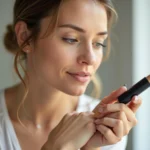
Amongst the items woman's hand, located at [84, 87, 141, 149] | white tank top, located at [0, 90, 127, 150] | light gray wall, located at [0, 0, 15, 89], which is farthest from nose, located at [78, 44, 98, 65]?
light gray wall, located at [0, 0, 15, 89]

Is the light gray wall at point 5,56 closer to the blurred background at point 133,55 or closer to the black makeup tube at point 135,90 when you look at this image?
the blurred background at point 133,55

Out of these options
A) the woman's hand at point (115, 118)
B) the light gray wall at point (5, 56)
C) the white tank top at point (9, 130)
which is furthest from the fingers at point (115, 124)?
the light gray wall at point (5, 56)

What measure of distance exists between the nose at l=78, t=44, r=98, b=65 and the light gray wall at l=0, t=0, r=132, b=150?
1.36 feet

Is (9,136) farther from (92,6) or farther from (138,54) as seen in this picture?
(138,54)

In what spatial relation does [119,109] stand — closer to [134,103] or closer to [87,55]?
[134,103]

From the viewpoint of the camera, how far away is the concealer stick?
0.51 metres

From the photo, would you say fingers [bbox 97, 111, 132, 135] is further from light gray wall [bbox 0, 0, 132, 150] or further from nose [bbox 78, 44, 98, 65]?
light gray wall [bbox 0, 0, 132, 150]

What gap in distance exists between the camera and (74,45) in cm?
66

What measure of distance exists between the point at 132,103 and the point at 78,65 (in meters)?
0.17

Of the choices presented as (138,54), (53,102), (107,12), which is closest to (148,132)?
(138,54)

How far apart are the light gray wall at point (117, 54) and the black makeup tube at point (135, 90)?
0.51 meters

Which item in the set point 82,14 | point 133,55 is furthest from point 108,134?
point 133,55

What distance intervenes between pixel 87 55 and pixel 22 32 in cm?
19

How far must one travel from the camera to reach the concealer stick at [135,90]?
51 cm
